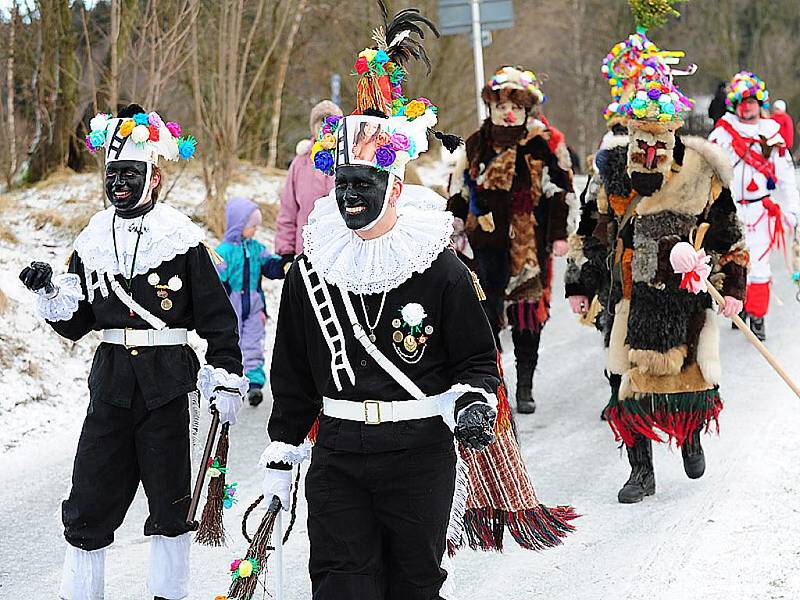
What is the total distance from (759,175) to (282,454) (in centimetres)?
732

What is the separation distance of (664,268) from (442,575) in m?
2.72

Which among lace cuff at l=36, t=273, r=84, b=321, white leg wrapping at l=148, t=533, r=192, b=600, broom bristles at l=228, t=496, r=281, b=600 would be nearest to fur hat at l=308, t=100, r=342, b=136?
lace cuff at l=36, t=273, r=84, b=321

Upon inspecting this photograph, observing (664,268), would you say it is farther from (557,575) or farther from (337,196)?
(337,196)

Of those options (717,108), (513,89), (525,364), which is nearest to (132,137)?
(513,89)

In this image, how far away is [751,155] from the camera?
32.9ft

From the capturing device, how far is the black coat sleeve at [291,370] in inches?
152

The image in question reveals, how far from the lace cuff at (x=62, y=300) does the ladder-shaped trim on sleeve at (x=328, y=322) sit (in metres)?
1.24

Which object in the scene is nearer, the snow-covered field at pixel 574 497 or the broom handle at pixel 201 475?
the broom handle at pixel 201 475

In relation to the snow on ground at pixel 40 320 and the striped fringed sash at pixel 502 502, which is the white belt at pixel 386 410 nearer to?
the striped fringed sash at pixel 502 502

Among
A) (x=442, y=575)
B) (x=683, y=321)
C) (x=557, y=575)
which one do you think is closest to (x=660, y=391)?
(x=683, y=321)

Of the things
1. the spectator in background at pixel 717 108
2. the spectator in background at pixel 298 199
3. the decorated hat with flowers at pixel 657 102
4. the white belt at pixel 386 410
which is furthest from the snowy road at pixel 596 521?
the spectator in background at pixel 717 108

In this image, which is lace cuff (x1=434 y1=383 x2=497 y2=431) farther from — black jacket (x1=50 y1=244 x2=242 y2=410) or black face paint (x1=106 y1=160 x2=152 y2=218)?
black face paint (x1=106 y1=160 x2=152 y2=218)

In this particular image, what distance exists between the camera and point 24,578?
538cm

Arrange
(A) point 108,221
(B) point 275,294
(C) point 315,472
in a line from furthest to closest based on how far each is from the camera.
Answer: (B) point 275,294 → (A) point 108,221 → (C) point 315,472
